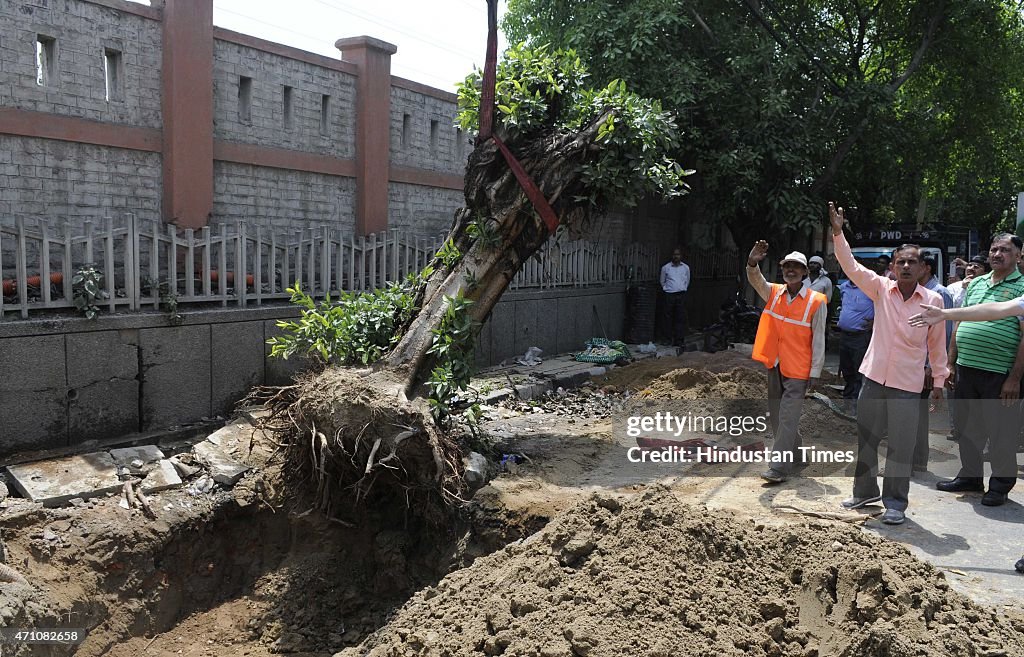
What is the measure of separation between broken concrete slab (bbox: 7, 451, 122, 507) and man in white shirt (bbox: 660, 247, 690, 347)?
1033 centimetres

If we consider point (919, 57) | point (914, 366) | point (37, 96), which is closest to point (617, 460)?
point (914, 366)

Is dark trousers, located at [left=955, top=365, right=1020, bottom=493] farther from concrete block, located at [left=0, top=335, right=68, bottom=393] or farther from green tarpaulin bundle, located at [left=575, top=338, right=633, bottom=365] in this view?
concrete block, located at [left=0, top=335, right=68, bottom=393]

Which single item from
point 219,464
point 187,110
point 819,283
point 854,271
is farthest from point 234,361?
point 819,283

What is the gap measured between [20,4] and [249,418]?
15.8 feet

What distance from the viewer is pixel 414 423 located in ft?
18.5

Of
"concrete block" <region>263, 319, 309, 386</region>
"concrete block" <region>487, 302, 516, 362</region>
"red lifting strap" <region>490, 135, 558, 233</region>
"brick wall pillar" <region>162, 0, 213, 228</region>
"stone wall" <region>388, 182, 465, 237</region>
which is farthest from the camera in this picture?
"stone wall" <region>388, 182, 465, 237</region>

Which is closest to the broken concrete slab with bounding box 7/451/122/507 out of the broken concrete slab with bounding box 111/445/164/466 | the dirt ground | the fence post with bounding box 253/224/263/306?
the broken concrete slab with bounding box 111/445/164/466

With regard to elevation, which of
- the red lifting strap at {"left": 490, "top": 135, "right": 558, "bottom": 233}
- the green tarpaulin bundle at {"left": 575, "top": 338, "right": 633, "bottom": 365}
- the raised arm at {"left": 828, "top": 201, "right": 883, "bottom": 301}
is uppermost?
the red lifting strap at {"left": 490, "top": 135, "right": 558, "bottom": 233}

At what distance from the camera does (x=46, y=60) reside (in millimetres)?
8164

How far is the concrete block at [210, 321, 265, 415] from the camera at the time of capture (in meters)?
7.62

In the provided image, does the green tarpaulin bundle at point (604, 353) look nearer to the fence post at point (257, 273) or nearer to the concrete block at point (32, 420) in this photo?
the fence post at point (257, 273)

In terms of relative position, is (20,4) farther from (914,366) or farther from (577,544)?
(914,366)

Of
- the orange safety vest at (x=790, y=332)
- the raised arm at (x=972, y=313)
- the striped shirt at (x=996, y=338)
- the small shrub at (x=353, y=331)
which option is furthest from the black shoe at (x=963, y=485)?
the small shrub at (x=353, y=331)

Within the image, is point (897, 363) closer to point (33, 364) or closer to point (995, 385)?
point (995, 385)
